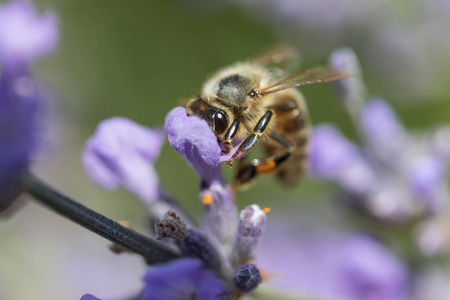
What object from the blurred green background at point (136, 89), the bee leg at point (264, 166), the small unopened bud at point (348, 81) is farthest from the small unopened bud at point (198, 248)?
the blurred green background at point (136, 89)

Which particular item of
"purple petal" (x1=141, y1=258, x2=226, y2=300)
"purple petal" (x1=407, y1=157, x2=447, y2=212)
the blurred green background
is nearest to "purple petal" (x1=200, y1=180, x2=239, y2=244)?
"purple petal" (x1=141, y1=258, x2=226, y2=300)

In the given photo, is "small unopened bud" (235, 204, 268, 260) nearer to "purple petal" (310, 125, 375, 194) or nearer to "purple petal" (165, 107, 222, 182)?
"purple petal" (165, 107, 222, 182)

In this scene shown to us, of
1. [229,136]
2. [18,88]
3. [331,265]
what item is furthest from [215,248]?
[331,265]

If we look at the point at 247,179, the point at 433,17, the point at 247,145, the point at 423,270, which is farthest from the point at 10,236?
the point at 433,17

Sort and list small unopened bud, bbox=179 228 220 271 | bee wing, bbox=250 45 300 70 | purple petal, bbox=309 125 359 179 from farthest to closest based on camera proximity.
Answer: purple petal, bbox=309 125 359 179
bee wing, bbox=250 45 300 70
small unopened bud, bbox=179 228 220 271

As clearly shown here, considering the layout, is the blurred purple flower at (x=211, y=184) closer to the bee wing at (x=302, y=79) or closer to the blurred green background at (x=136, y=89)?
the bee wing at (x=302, y=79)

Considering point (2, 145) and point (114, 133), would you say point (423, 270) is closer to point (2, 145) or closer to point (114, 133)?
point (114, 133)
